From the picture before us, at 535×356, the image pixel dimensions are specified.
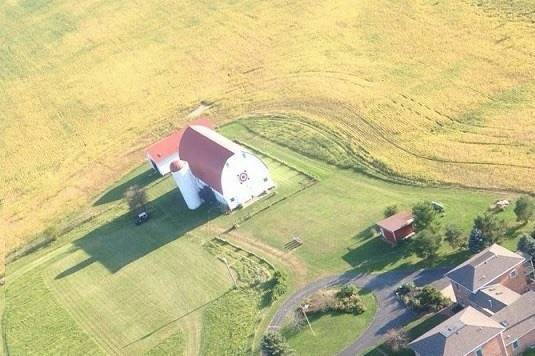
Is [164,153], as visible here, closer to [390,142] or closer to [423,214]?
[390,142]

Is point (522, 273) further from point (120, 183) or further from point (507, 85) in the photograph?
point (120, 183)

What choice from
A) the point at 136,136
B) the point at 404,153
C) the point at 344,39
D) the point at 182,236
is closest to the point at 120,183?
the point at 136,136

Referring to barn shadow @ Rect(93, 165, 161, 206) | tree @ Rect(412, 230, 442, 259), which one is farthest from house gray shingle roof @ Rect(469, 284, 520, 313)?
barn shadow @ Rect(93, 165, 161, 206)

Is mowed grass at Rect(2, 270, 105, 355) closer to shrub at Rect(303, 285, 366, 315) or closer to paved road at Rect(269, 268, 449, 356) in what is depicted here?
paved road at Rect(269, 268, 449, 356)

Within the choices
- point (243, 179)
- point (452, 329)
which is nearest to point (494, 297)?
point (452, 329)

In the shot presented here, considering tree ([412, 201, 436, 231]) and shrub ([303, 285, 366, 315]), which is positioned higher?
tree ([412, 201, 436, 231])

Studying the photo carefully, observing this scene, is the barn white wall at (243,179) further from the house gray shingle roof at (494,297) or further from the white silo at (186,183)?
the house gray shingle roof at (494,297)
